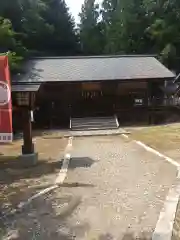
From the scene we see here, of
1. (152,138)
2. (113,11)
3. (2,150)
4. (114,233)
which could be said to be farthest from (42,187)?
(113,11)

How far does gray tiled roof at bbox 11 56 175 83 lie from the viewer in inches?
981

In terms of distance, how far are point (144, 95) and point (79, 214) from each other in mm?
20005

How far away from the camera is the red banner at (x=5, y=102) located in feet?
26.8

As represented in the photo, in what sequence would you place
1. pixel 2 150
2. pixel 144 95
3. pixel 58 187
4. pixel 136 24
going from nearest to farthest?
pixel 58 187 → pixel 2 150 → pixel 144 95 → pixel 136 24

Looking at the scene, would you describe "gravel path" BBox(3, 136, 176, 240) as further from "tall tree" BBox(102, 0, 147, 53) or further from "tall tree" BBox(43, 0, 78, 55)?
"tall tree" BBox(43, 0, 78, 55)

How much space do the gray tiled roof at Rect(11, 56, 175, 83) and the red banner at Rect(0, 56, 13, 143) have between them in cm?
1531

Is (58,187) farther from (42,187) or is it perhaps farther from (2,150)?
(2,150)

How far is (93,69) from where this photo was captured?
26.7 m

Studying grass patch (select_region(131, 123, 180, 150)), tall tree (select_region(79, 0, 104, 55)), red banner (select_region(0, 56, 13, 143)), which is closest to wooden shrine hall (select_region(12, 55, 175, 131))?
grass patch (select_region(131, 123, 180, 150))

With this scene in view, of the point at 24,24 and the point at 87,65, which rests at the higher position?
the point at 24,24

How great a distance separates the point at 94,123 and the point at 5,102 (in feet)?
49.6

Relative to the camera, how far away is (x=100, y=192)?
752 cm

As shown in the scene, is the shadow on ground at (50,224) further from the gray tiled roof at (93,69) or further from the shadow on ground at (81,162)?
the gray tiled roof at (93,69)

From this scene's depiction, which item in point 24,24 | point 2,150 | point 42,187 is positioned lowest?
point 2,150
